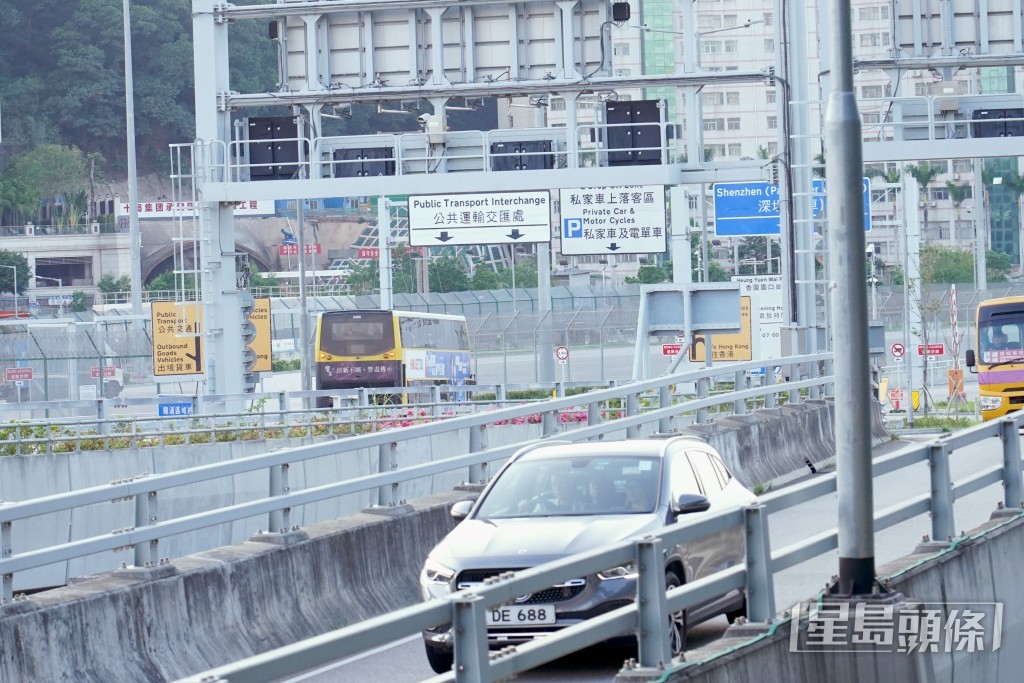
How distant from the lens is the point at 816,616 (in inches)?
317

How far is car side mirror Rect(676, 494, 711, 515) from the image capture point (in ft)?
33.2

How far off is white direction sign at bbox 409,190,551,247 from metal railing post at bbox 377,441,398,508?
91.4 feet

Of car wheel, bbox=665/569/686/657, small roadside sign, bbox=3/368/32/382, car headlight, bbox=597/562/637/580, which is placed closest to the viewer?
car wheel, bbox=665/569/686/657

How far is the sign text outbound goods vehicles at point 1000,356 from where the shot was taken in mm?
29609

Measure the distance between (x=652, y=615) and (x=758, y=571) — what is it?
1121 mm

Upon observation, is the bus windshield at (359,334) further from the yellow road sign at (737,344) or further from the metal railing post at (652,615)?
the metal railing post at (652,615)

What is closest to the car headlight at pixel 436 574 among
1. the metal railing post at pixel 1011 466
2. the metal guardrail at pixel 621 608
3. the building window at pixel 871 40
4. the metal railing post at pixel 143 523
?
the metal railing post at pixel 143 523

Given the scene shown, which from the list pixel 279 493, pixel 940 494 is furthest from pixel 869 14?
pixel 940 494

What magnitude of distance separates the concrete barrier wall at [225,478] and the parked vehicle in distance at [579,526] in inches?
360

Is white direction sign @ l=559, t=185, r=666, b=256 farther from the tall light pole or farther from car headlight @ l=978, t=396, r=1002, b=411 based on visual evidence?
the tall light pole

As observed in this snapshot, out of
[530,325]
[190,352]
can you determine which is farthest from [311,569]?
[530,325]

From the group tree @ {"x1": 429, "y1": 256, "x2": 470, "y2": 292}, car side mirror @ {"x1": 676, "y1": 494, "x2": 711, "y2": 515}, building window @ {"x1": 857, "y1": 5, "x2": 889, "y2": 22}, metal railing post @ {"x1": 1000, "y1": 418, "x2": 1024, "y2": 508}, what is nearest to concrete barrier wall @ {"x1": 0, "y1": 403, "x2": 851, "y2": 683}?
car side mirror @ {"x1": 676, "y1": 494, "x2": 711, "y2": 515}

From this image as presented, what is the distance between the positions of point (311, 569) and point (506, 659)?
5552 millimetres

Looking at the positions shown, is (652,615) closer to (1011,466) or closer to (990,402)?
(1011,466)
